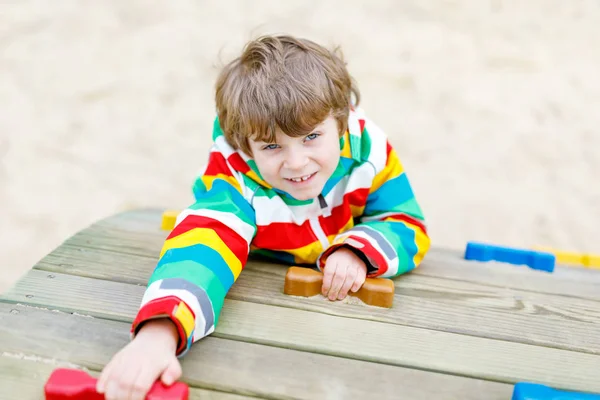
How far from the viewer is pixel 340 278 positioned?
148 cm

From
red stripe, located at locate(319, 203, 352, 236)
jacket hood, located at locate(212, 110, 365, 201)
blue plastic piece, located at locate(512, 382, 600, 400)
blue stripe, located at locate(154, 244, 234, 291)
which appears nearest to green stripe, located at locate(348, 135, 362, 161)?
jacket hood, located at locate(212, 110, 365, 201)

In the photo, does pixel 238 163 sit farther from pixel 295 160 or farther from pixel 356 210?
pixel 356 210

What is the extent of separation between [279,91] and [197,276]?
43 cm

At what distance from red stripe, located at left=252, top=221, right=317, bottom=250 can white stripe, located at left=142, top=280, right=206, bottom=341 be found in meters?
0.36

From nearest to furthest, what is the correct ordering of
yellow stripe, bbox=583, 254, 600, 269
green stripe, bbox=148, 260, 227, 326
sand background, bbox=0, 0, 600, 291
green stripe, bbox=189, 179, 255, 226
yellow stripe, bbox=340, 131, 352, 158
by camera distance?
green stripe, bbox=148, 260, 227, 326, green stripe, bbox=189, 179, 255, 226, yellow stripe, bbox=340, 131, 352, 158, yellow stripe, bbox=583, 254, 600, 269, sand background, bbox=0, 0, 600, 291

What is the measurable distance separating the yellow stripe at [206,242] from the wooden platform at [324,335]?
0.08 meters

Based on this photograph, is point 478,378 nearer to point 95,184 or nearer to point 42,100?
point 95,184

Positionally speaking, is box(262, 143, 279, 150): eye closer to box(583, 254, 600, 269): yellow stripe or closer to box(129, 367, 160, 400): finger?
box(129, 367, 160, 400): finger

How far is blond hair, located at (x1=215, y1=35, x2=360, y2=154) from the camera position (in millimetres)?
1425

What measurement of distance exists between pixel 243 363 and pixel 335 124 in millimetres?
597

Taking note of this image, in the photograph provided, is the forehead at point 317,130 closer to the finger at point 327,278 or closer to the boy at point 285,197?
the boy at point 285,197

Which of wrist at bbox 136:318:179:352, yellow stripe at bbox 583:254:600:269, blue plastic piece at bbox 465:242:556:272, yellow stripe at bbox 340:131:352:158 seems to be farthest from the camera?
yellow stripe at bbox 583:254:600:269

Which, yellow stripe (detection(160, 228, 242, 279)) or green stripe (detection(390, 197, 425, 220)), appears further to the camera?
green stripe (detection(390, 197, 425, 220))

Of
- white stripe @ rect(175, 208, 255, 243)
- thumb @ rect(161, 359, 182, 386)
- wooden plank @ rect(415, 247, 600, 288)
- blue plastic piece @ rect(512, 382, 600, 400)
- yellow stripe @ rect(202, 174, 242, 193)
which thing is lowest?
thumb @ rect(161, 359, 182, 386)
